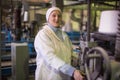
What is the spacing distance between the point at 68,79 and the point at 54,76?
13 centimetres

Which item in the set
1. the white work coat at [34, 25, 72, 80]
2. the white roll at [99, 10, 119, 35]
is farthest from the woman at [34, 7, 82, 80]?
the white roll at [99, 10, 119, 35]

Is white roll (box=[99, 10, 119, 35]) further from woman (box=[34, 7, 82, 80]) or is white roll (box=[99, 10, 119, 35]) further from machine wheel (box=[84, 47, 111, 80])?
woman (box=[34, 7, 82, 80])

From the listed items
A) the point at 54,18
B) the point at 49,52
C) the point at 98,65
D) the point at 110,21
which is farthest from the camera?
the point at 54,18

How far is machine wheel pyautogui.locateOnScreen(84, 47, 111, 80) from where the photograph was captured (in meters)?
1.00

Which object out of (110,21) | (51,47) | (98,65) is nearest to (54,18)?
(51,47)

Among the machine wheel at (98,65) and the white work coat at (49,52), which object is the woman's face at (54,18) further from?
the machine wheel at (98,65)

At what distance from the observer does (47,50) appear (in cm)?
163

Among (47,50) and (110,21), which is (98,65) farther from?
(47,50)

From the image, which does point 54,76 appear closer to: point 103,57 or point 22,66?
point 103,57

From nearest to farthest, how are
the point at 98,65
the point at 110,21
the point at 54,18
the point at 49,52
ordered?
the point at 98,65 → the point at 110,21 → the point at 49,52 → the point at 54,18

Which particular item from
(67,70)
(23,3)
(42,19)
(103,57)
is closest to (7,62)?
(23,3)

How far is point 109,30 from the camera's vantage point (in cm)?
139

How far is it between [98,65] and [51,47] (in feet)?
2.10

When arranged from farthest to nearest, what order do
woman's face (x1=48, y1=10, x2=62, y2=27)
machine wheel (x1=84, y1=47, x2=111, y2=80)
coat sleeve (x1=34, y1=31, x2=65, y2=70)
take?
woman's face (x1=48, y1=10, x2=62, y2=27) → coat sleeve (x1=34, y1=31, x2=65, y2=70) → machine wheel (x1=84, y1=47, x2=111, y2=80)
